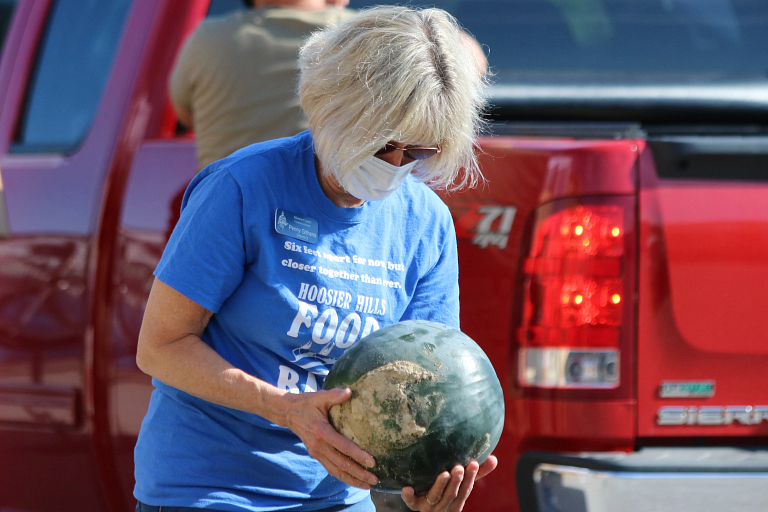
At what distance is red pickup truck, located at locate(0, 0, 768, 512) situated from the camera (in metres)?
2.49

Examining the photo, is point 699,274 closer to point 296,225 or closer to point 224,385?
point 296,225

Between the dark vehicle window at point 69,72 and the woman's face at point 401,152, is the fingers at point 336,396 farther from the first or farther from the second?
the dark vehicle window at point 69,72

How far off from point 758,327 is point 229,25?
1960 millimetres

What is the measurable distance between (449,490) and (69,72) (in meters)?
2.71

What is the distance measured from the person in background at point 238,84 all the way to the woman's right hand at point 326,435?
1.45 metres

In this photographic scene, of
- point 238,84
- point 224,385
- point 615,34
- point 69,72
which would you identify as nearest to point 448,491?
point 224,385

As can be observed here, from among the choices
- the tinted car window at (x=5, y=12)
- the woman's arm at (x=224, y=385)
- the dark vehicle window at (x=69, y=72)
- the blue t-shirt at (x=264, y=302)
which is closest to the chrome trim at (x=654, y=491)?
the blue t-shirt at (x=264, y=302)

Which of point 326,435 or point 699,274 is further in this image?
point 699,274

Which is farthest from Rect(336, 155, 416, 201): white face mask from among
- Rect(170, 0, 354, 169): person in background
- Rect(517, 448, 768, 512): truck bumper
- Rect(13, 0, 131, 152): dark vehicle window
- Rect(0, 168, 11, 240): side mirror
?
Rect(13, 0, 131, 152): dark vehicle window

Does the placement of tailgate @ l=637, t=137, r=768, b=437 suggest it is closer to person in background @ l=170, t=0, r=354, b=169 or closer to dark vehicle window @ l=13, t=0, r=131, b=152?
person in background @ l=170, t=0, r=354, b=169

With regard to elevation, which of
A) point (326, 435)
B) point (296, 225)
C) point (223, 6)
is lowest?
point (326, 435)

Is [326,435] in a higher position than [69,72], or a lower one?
lower

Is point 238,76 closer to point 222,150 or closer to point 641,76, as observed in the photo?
point 222,150

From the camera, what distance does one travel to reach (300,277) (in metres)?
1.87
